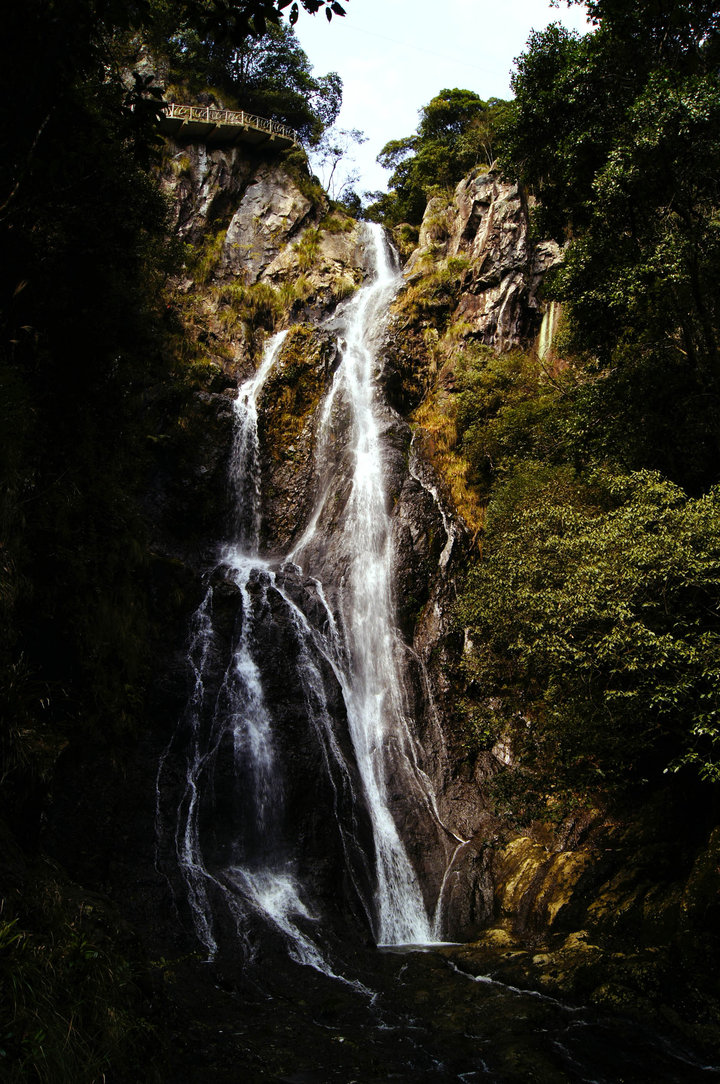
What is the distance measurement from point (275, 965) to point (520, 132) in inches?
681

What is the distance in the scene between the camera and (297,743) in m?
13.5

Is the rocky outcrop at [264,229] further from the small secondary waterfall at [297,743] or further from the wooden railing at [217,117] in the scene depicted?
the small secondary waterfall at [297,743]

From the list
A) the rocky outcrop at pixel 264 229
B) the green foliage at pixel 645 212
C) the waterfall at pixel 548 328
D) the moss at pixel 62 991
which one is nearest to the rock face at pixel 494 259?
the waterfall at pixel 548 328

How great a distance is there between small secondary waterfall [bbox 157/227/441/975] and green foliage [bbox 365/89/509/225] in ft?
69.4

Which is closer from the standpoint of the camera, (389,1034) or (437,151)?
(389,1034)

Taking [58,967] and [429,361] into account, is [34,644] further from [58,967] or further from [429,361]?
[429,361]

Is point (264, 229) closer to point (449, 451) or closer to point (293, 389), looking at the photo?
point (293, 389)

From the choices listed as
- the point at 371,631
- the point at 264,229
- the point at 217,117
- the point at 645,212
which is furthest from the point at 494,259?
the point at 371,631

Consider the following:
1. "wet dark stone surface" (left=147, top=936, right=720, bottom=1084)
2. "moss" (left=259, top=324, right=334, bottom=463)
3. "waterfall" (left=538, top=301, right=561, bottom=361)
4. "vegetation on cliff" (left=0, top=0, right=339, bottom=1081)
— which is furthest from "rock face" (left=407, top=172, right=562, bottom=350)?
"wet dark stone surface" (left=147, top=936, right=720, bottom=1084)

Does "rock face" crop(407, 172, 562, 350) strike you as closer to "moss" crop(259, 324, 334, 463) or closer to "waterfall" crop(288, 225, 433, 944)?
"waterfall" crop(288, 225, 433, 944)

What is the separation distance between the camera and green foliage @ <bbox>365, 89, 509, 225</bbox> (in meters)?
32.3

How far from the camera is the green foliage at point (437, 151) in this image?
3231 centimetres

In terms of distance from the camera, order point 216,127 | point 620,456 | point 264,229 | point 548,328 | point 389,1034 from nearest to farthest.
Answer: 1. point 389,1034
2. point 620,456
3. point 548,328
4. point 264,229
5. point 216,127

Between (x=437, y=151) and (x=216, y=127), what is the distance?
10.9 metres
